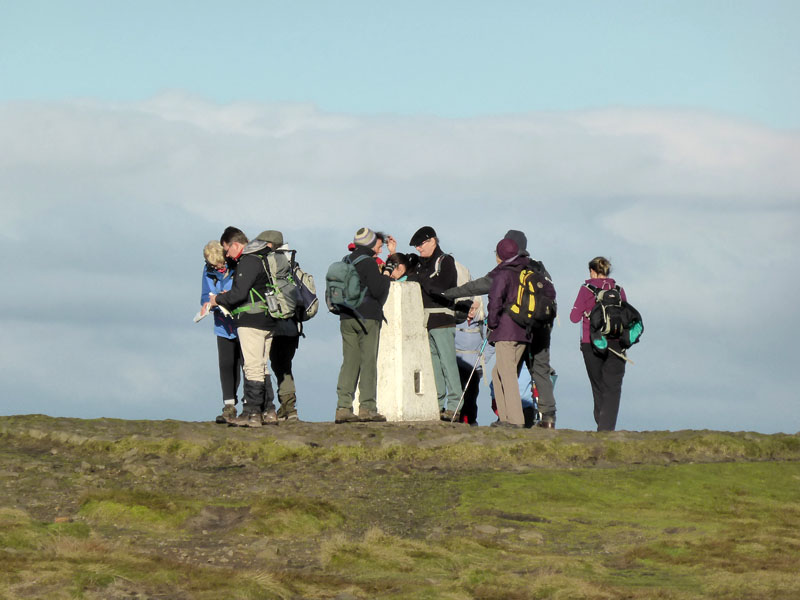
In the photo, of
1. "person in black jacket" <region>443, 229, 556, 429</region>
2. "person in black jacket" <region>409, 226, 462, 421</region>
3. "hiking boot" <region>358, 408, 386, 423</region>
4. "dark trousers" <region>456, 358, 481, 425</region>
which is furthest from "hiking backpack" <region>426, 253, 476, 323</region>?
"hiking boot" <region>358, 408, 386, 423</region>

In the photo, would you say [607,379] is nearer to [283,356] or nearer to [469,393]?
[469,393]

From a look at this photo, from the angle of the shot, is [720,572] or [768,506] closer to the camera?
[720,572]

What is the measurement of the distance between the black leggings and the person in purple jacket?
16.3ft

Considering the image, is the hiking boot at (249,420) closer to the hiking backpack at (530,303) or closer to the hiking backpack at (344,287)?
the hiking backpack at (344,287)

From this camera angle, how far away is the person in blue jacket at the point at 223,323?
49.0ft

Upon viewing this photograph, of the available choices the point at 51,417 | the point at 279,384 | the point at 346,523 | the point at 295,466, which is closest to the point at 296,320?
the point at 279,384

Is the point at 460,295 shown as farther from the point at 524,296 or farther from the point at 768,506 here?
the point at 768,506

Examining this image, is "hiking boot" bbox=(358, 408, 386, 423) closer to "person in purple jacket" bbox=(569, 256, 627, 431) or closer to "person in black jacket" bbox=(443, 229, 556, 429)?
"person in black jacket" bbox=(443, 229, 556, 429)

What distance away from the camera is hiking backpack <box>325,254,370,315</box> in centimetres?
1502

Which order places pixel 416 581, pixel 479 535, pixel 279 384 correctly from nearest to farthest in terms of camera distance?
pixel 416 581, pixel 479 535, pixel 279 384

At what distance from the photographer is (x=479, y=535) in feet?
31.2

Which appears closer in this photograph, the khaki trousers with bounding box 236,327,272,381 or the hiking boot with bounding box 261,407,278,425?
the khaki trousers with bounding box 236,327,272,381

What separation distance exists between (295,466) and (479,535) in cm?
355

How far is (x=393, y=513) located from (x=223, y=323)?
5.62 meters
